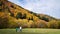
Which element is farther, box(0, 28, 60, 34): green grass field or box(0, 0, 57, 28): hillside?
box(0, 0, 57, 28): hillside

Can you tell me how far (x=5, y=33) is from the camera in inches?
310

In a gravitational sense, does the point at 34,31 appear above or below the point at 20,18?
below

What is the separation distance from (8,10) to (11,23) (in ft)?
1.52

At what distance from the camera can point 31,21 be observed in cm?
802

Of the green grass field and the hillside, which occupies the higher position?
the hillside

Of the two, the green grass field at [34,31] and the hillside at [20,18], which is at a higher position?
the hillside at [20,18]

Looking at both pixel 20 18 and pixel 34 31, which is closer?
pixel 34 31

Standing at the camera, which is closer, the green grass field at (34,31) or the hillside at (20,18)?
the green grass field at (34,31)

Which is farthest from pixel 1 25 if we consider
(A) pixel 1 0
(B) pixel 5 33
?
(A) pixel 1 0

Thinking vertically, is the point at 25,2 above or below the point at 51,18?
above

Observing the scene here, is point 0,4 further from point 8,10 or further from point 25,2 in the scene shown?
point 25,2

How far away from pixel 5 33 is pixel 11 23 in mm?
411

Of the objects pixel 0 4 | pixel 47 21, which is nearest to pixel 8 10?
pixel 0 4

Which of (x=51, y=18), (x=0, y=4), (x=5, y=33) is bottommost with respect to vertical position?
(x=5, y=33)
